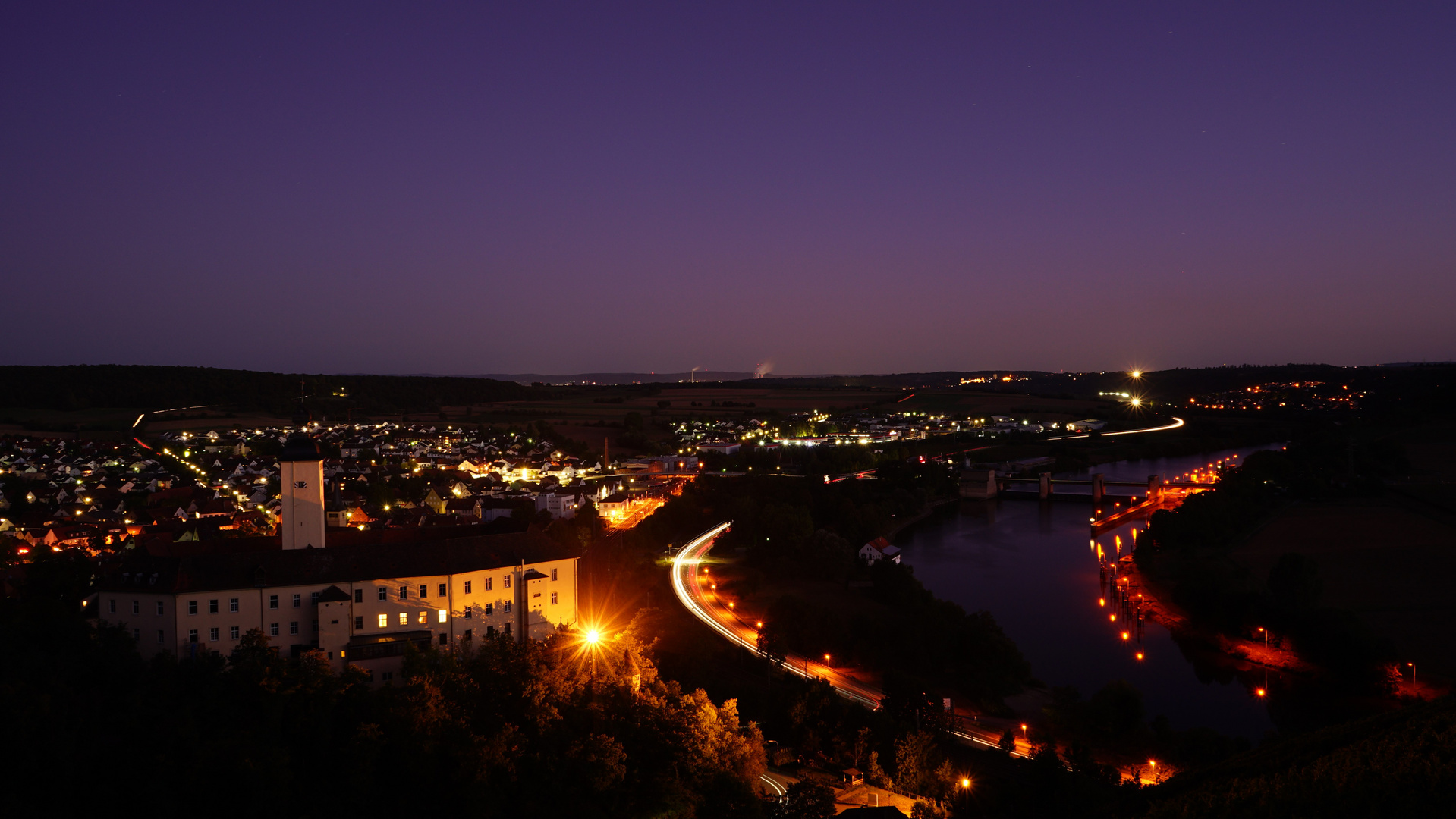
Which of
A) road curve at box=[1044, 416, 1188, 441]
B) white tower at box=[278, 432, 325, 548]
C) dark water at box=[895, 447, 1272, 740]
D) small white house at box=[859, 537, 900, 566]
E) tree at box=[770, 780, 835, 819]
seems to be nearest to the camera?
tree at box=[770, 780, 835, 819]

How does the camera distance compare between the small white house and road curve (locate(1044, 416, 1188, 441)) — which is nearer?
the small white house

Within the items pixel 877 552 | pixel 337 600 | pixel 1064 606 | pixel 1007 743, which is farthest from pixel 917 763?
pixel 877 552

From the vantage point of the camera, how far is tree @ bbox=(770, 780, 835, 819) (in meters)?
7.59

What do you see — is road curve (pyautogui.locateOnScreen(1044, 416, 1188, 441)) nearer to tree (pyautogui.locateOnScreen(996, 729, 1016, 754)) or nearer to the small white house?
the small white house

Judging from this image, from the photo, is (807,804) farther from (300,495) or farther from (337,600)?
(300,495)

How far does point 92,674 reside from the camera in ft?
28.6

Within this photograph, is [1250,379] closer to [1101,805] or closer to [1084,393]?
[1084,393]

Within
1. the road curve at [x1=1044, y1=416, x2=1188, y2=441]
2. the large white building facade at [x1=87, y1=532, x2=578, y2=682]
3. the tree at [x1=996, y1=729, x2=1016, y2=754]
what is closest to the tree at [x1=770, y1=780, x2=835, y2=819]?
the tree at [x1=996, y1=729, x2=1016, y2=754]

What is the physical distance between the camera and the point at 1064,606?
1822cm

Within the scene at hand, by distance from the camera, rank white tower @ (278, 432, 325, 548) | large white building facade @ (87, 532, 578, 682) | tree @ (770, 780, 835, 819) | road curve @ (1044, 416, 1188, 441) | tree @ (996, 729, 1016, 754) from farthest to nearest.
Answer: road curve @ (1044, 416, 1188, 441) → white tower @ (278, 432, 325, 548) → tree @ (996, 729, 1016, 754) → large white building facade @ (87, 532, 578, 682) → tree @ (770, 780, 835, 819)

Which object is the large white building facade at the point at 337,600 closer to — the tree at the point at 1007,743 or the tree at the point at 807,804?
the tree at the point at 807,804

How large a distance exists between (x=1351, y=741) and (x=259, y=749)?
30.7 ft

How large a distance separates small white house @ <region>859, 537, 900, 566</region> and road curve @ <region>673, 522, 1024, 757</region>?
3.55 m

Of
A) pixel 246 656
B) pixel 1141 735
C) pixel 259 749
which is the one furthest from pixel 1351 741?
pixel 246 656
